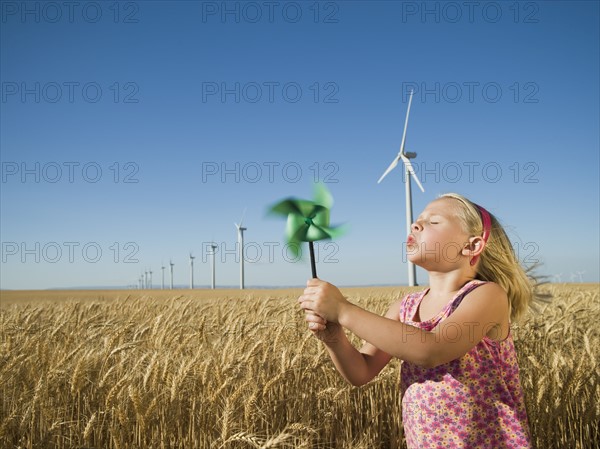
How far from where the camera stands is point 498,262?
9.88 feet

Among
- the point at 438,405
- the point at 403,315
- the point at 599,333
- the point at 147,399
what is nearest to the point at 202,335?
the point at 147,399

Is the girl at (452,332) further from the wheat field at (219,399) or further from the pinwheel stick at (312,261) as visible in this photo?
the wheat field at (219,399)

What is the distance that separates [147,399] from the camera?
362 centimetres

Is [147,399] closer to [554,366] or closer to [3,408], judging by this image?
[3,408]

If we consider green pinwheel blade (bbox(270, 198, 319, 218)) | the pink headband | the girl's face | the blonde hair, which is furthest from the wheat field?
green pinwheel blade (bbox(270, 198, 319, 218))

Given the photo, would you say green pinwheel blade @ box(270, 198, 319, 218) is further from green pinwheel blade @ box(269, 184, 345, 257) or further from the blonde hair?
the blonde hair

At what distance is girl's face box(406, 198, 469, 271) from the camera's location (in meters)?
2.85

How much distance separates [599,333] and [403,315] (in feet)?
17.2

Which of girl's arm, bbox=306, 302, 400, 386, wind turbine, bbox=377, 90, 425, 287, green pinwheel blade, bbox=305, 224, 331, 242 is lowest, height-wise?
girl's arm, bbox=306, 302, 400, 386

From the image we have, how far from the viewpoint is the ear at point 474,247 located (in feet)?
9.48

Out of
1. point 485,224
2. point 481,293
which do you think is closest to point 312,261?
point 481,293

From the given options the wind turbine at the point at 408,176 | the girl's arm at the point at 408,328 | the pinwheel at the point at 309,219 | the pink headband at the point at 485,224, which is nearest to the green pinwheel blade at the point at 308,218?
the pinwheel at the point at 309,219

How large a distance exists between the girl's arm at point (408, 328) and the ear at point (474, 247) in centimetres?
30

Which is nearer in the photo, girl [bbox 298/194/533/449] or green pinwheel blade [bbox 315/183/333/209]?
girl [bbox 298/194/533/449]
